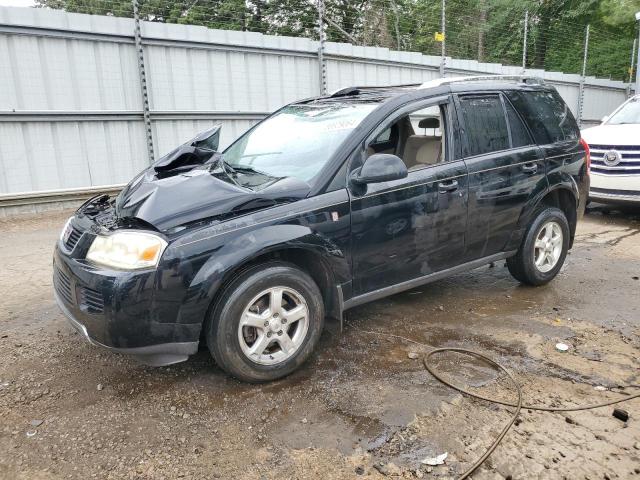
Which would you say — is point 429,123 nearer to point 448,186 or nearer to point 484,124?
point 484,124

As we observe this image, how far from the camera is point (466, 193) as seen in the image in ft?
12.8

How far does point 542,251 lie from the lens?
470 cm

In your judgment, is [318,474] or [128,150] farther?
[128,150]

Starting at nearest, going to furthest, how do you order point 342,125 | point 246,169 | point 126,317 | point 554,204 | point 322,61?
point 126,317, point 342,125, point 246,169, point 554,204, point 322,61

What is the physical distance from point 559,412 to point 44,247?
6.11 m

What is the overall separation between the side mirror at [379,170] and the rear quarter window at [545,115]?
1.72 m

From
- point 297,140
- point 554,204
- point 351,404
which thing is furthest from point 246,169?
point 554,204

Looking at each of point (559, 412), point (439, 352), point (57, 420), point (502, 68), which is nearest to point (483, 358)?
point (439, 352)

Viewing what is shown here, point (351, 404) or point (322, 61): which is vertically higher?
point (322, 61)

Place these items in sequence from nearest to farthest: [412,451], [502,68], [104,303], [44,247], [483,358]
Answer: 1. [412,451]
2. [104,303]
3. [483,358]
4. [44,247]
5. [502,68]

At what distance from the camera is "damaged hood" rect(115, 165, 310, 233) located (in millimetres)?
2877

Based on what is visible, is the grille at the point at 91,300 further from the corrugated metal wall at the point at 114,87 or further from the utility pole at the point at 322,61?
the utility pole at the point at 322,61

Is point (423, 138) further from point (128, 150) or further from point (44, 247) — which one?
point (128, 150)

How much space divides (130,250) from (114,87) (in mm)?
6725
